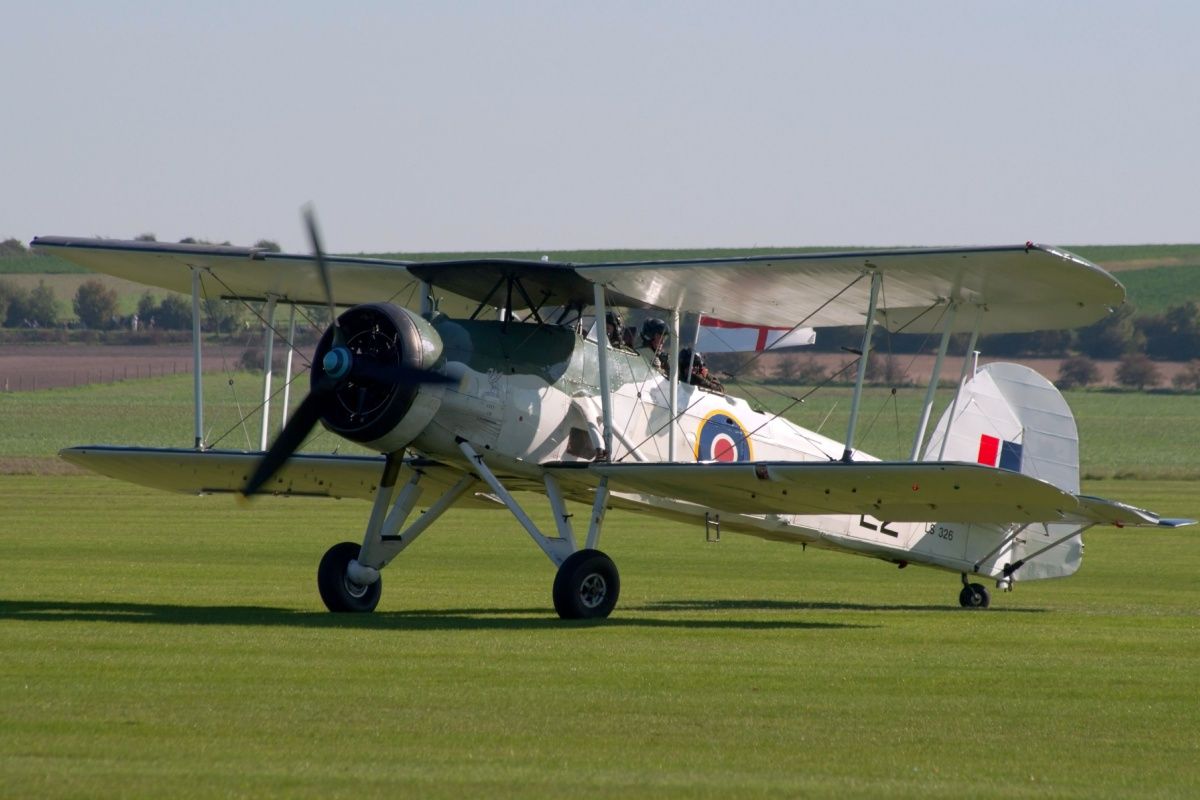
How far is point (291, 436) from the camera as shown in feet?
50.3

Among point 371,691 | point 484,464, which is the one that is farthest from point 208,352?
point 371,691

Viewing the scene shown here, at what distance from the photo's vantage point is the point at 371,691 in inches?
426

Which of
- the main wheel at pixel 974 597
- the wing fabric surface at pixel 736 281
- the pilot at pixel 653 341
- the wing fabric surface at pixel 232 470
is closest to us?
the wing fabric surface at pixel 736 281

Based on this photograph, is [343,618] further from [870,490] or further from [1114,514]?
[1114,514]

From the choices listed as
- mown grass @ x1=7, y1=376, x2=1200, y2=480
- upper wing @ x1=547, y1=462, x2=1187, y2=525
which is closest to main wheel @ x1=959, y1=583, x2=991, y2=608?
upper wing @ x1=547, y1=462, x2=1187, y2=525

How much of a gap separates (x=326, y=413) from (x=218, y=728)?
5961mm

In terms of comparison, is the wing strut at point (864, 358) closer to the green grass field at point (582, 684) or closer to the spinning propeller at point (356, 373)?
the green grass field at point (582, 684)

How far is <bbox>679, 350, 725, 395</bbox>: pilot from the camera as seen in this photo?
18375mm

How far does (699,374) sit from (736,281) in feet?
6.17

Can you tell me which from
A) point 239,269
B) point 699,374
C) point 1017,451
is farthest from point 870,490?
point 239,269

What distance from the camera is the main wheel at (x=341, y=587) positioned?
16469 millimetres

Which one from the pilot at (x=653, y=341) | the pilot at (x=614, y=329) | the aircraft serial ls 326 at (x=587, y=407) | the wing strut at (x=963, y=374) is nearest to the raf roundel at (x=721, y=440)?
the aircraft serial ls 326 at (x=587, y=407)

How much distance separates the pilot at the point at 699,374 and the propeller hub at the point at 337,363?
445cm

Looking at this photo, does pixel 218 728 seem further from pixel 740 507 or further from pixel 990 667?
pixel 740 507
